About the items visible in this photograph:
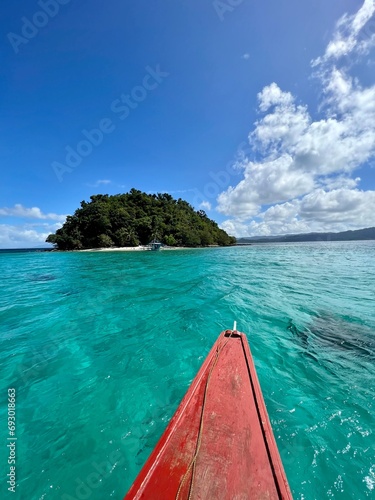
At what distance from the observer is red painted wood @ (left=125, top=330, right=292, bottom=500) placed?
1916 millimetres

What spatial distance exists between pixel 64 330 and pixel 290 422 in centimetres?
718

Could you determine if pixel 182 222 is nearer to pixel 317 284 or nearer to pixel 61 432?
pixel 317 284

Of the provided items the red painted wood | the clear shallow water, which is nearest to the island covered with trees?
the clear shallow water

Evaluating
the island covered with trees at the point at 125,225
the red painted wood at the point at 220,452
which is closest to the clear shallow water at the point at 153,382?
the red painted wood at the point at 220,452

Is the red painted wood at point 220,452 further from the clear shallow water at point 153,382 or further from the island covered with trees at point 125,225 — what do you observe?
the island covered with trees at point 125,225

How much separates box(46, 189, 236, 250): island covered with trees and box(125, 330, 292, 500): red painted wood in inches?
→ 2945

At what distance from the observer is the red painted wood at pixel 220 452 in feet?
6.29

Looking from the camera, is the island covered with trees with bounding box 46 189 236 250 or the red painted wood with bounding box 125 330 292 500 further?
the island covered with trees with bounding box 46 189 236 250

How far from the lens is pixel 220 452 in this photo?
2309 mm

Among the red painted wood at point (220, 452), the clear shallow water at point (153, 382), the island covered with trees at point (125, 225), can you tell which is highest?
the island covered with trees at point (125, 225)

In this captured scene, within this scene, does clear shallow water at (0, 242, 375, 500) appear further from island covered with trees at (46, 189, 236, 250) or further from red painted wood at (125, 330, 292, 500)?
island covered with trees at (46, 189, 236, 250)

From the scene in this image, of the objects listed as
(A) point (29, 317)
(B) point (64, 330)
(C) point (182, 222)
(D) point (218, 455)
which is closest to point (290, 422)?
(D) point (218, 455)

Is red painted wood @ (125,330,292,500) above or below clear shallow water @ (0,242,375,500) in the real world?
above

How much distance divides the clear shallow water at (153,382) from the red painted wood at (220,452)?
0.93 metres
